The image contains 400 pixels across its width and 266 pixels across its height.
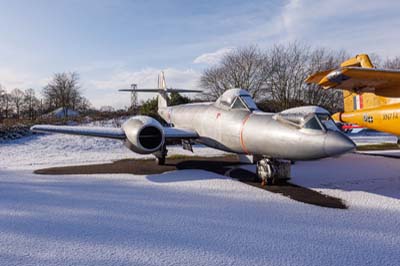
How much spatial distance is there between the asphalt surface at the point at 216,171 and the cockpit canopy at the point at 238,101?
6.04 feet

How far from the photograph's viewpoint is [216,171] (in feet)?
28.3

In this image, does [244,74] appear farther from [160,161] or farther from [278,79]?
[160,161]

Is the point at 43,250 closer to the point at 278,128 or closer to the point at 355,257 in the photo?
the point at 355,257

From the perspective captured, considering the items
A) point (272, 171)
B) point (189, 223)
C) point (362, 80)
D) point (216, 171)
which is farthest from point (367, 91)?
point (189, 223)

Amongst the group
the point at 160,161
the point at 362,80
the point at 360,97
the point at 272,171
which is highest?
the point at 362,80

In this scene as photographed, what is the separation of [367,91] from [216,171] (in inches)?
244

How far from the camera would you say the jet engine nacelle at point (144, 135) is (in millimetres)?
7895

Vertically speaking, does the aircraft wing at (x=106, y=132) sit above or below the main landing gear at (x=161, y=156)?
above

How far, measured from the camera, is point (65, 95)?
51.2 m

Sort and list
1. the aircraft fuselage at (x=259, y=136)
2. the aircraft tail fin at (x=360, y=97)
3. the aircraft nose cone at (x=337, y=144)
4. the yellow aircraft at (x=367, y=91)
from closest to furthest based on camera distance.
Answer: the aircraft nose cone at (x=337, y=144), the aircraft fuselage at (x=259, y=136), the yellow aircraft at (x=367, y=91), the aircraft tail fin at (x=360, y=97)

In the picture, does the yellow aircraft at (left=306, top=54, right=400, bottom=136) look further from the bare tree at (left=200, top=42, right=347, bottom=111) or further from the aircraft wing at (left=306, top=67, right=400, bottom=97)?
the bare tree at (left=200, top=42, right=347, bottom=111)

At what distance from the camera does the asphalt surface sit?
561 centimetres

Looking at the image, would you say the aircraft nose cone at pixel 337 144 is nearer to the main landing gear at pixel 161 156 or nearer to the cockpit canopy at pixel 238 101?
the cockpit canopy at pixel 238 101

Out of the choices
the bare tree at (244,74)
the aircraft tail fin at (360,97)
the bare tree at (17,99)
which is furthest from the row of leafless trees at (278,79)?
the bare tree at (17,99)
